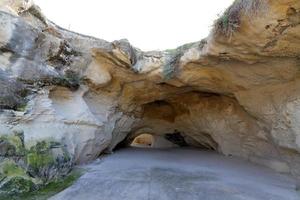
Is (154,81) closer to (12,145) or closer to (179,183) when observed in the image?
(179,183)

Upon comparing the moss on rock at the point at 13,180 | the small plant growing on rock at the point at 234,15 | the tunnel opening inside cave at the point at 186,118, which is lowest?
the moss on rock at the point at 13,180

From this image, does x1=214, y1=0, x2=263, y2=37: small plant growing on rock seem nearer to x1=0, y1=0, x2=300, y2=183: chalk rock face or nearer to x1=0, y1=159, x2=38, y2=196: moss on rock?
x1=0, y1=0, x2=300, y2=183: chalk rock face

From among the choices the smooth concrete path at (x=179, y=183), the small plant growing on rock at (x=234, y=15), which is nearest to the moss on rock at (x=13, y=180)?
the smooth concrete path at (x=179, y=183)

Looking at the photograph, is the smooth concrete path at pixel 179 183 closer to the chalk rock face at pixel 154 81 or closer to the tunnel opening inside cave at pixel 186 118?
the chalk rock face at pixel 154 81

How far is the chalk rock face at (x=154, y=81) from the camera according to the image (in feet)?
15.4

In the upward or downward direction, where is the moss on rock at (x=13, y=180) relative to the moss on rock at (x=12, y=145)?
downward

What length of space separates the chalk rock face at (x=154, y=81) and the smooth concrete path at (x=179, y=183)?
0.67 m

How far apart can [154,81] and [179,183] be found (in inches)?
138

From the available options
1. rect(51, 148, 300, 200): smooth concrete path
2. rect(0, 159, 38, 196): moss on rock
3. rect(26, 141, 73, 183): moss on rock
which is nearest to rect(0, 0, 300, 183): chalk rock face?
rect(26, 141, 73, 183): moss on rock

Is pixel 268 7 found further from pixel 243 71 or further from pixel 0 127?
pixel 0 127

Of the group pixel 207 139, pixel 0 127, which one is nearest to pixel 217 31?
pixel 0 127

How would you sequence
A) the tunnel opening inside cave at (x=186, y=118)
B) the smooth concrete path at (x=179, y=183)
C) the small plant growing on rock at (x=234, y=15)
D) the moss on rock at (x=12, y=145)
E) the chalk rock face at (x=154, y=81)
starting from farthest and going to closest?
the tunnel opening inside cave at (x=186, y=118), the chalk rock face at (x=154, y=81), the moss on rock at (x=12, y=145), the smooth concrete path at (x=179, y=183), the small plant growing on rock at (x=234, y=15)

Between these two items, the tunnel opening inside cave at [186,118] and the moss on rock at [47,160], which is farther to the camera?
the tunnel opening inside cave at [186,118]

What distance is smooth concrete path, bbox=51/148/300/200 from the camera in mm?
4253
